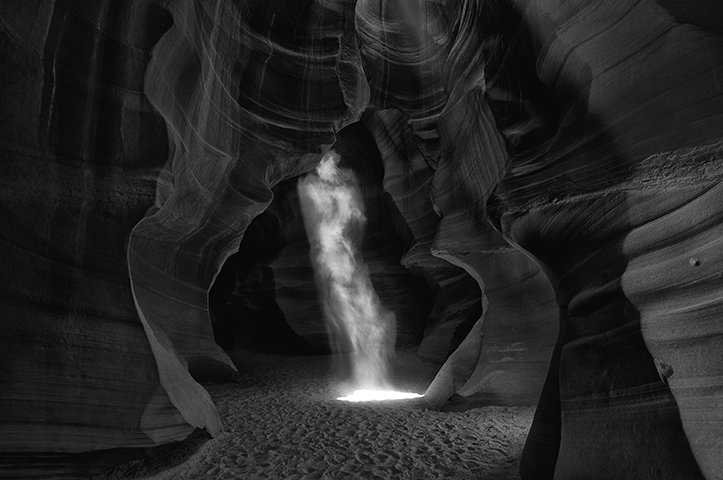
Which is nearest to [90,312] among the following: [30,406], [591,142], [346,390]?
[30,406]

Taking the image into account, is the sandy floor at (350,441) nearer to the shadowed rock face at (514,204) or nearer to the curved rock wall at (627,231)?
the shadowed rock face at (514,204)

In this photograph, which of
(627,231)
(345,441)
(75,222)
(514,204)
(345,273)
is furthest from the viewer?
(345,273)

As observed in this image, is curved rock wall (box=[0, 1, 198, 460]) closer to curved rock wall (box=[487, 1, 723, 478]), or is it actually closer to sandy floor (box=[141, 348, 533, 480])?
sandy floor (box=[141, 348, 533, 480])

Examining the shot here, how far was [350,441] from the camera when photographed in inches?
169

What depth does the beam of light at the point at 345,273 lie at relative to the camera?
1109cm

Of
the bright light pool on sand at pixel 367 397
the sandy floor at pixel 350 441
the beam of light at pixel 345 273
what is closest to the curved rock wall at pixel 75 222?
the sandy floor at pixel 350 441

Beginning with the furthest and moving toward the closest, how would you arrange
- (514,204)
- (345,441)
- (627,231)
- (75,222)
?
(345,441) < (514,204) < (75,222) < (627,231)

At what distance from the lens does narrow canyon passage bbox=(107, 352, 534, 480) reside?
3.38 meters

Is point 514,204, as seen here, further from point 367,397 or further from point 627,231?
point 367,397

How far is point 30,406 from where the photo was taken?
2.77 meters

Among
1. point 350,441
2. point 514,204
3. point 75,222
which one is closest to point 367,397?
point 350,441

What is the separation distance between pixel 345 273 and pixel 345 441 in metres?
7.71

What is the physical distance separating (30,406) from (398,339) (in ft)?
29.1

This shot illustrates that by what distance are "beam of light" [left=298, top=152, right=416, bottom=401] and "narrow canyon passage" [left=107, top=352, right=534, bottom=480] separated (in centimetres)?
396
